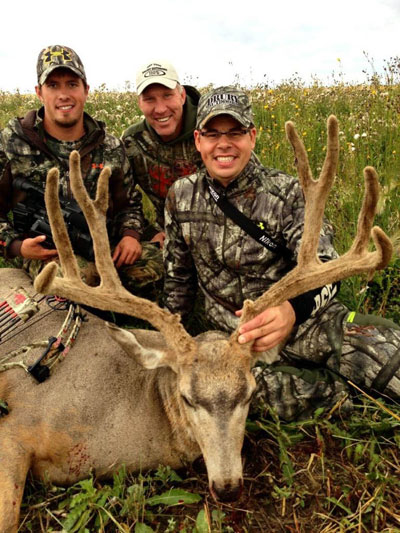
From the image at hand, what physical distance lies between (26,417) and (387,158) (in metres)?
4.54

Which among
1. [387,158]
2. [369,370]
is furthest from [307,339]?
[387,158]

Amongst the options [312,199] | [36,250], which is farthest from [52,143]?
[312,199]

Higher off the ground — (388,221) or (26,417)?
(388,221)

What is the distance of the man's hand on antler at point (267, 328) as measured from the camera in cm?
299

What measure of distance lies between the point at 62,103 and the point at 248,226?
7.74 ft

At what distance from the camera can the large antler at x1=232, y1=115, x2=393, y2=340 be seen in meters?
2.90

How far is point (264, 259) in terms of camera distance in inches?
160

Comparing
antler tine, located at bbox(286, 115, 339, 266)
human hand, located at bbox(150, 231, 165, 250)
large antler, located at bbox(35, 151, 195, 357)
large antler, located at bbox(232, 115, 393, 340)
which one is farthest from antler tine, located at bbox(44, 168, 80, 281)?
human hand, located at bbox(150, 231, 165, 250)

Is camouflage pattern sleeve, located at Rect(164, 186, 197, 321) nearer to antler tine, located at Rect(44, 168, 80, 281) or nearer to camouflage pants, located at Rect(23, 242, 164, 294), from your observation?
camouflage pants, located at Rect(23, 242, 164, 294)

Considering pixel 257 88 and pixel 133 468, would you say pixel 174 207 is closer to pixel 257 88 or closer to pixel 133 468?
pixel 133 468

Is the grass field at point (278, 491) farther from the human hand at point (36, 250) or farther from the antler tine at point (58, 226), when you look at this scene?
the human hand at point (36, 250)

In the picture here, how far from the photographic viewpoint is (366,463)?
10.5 feet

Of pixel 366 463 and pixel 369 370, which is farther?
pixel 369 370

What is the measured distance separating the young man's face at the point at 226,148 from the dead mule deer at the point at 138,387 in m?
0.79
